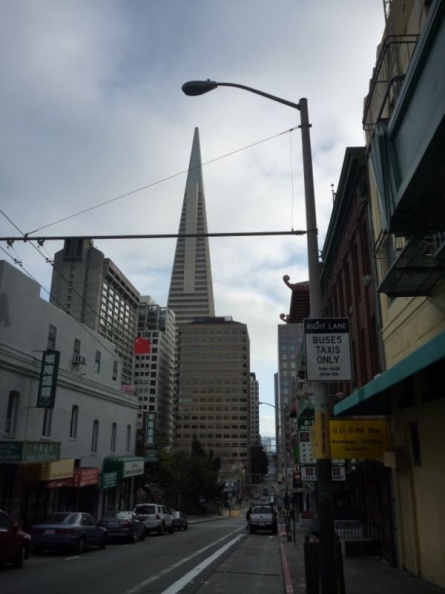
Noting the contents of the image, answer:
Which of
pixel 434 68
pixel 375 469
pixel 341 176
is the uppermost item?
pixel 341 176

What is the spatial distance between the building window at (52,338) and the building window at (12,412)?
367 cm

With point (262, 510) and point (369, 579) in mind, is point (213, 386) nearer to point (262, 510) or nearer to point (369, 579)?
point (262, 510)

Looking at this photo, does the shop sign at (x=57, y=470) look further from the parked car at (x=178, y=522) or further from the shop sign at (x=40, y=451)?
the parked car at (x=178, y=522)

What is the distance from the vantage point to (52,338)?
2716 cm

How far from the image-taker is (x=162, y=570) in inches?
567

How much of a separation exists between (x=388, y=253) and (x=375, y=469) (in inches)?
293

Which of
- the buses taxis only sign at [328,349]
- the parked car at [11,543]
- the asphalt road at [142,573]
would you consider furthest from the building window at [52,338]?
the buses taxis only sign at [328,349]

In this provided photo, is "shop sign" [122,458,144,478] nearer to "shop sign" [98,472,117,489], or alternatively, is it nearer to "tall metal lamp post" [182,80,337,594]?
"shop sign" [98,472,117,489]

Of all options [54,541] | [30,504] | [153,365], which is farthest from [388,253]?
[153,365]

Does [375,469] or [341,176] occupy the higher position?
[341,176]

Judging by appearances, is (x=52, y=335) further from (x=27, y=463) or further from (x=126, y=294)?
(x=126, y=294)

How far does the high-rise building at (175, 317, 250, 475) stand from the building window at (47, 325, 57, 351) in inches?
5816

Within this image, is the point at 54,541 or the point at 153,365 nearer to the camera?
the point at 54,541

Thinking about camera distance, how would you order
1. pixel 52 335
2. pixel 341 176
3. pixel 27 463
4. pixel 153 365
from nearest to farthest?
pixel 341 176 < pixel 27 463 < pixel 52 335 < pixel 153 365
